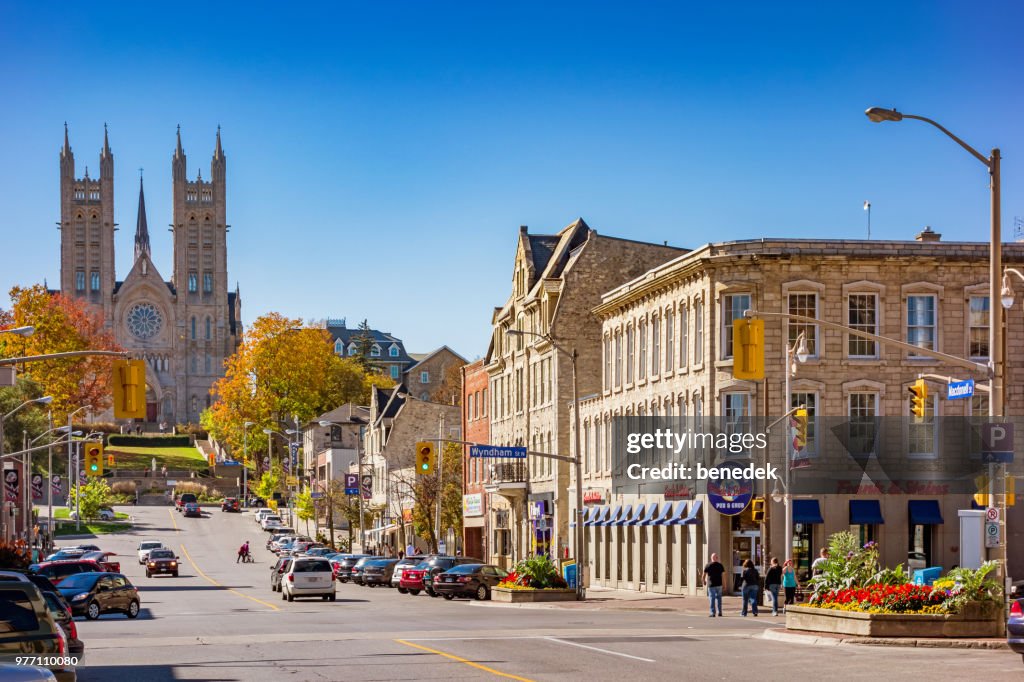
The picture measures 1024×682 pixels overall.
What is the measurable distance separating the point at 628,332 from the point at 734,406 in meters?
11.2

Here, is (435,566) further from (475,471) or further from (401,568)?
(475,471)

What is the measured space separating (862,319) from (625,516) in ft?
42.5

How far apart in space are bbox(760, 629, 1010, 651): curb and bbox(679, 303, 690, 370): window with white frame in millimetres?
25309

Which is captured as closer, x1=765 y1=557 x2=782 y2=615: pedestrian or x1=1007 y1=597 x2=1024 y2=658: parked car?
x1=1007 y1=597 x2=1024 y2=658: parked car

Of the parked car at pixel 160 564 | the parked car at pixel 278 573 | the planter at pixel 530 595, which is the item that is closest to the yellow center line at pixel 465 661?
the planter at pixel 530 595

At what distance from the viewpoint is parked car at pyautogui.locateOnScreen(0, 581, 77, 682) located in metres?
15.5

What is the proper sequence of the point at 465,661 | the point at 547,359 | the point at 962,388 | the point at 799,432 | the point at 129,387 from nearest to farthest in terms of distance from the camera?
the point at 465,661
the point at 962,388
the point at 129,387
the point at 799,432
the point at 547,359

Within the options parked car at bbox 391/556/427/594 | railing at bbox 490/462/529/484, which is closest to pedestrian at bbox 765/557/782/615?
parked car at bbox 391/556/427/594

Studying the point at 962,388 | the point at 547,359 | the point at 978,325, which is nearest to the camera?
the point at 962,388

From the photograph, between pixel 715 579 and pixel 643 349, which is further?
pixel 643 349

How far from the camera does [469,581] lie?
5066cm

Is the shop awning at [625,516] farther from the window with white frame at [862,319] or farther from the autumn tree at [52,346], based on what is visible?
the autumn tree at [52,346]

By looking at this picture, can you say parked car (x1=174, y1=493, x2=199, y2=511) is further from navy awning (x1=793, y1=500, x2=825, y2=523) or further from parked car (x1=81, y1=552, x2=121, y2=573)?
navy awning (x1=793, y1=500, x2=825, y2=523)

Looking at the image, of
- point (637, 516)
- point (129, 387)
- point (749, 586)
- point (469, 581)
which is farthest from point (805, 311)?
point (129, 387)
